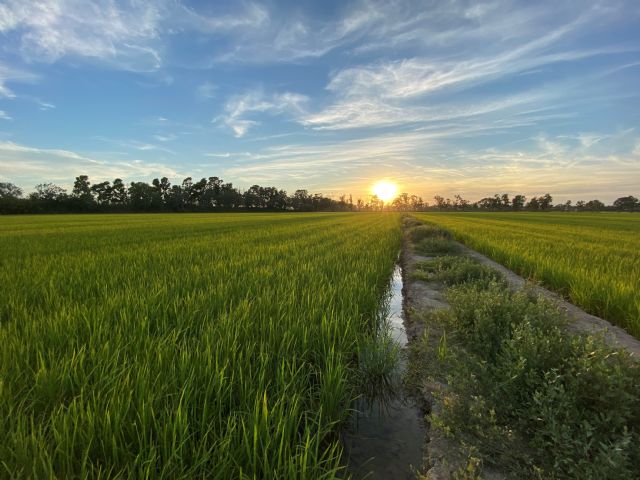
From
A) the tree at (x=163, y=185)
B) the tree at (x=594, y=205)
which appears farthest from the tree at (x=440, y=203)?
the tree at (x=163, y=185)

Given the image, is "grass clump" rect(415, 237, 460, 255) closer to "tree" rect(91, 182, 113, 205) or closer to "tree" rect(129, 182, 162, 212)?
"tree" rect(129, 182, 162, 212)

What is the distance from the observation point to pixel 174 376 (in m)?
1.93

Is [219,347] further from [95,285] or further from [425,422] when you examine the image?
[95,285]

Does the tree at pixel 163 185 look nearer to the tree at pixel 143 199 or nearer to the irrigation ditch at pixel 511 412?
the tree at pixel 143 199

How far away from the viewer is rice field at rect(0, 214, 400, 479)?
1.44 metres

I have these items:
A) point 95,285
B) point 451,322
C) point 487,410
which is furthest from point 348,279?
point 95,285

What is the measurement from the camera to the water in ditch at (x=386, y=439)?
6.19 feet

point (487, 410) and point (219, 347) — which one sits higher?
point (219, 347)

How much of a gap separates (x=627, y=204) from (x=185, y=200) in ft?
492

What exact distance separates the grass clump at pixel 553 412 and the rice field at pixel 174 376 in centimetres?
85

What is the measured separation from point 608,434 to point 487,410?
563mm

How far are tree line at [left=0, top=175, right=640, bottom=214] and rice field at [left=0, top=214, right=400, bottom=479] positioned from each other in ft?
241

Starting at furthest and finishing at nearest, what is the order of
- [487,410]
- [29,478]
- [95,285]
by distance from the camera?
1. [95,285]
2. [487,410]
3. [29,478]

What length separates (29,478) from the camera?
1256 mm
